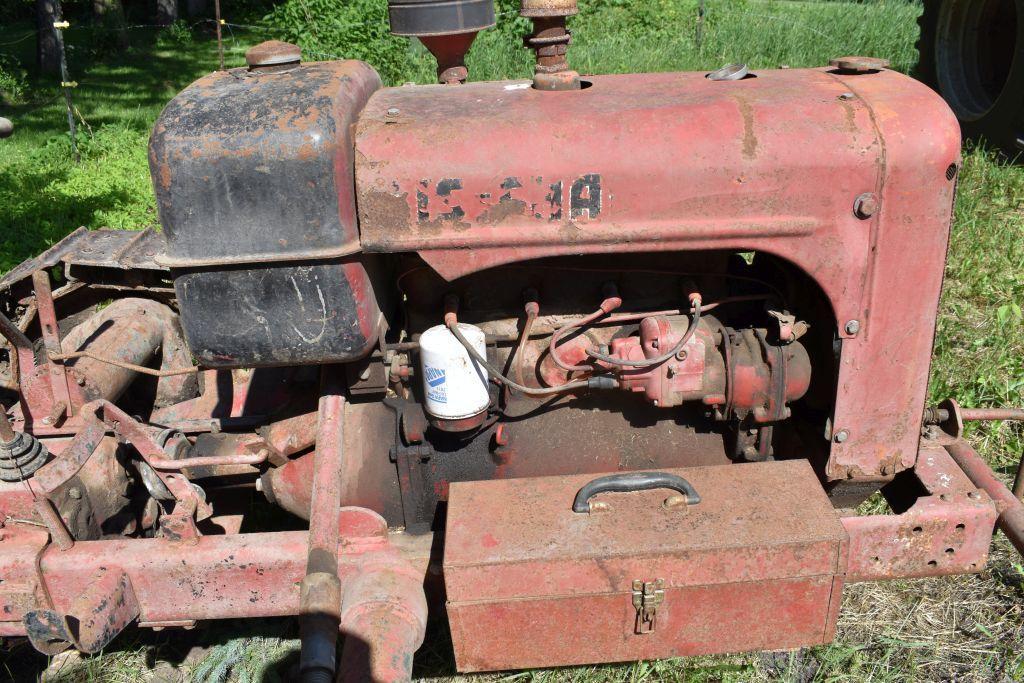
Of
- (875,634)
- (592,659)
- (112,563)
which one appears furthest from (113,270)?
(875,634)

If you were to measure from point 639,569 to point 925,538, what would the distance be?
88 cm

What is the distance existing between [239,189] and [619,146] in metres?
0.98

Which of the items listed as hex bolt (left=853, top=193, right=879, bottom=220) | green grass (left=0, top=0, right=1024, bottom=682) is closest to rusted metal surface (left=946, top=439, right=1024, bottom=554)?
green grass (left=0, top=0, right=1024, bottom=682)

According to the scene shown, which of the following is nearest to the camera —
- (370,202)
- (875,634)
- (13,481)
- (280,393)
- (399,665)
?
(399,665)

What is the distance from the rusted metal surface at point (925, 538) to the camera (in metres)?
2.43

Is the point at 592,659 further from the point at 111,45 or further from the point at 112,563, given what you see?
the point at 111,45

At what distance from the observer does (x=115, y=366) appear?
322cm

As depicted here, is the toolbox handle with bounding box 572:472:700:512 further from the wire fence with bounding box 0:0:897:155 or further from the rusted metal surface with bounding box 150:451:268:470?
the wire fence with bounding box 0:0:897:155

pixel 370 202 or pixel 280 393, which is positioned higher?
pixel 370 202

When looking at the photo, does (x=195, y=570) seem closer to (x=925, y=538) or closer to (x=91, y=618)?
(x=91, y=618)

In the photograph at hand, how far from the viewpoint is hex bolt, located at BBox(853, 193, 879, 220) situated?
89.1 inches

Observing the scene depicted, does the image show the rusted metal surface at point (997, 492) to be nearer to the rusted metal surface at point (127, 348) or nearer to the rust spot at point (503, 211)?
the rust spot at point (503, 211)

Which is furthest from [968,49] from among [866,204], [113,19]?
[113,19]

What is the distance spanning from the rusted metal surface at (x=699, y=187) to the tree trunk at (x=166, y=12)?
14.3m
